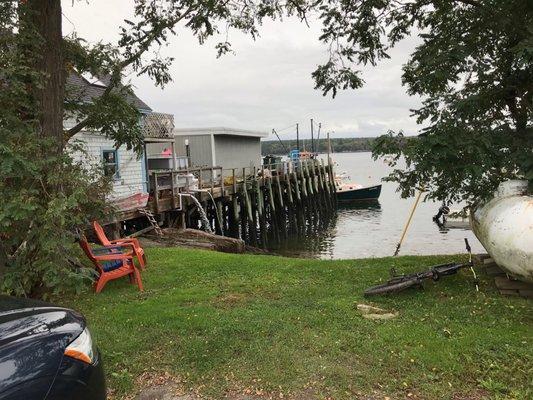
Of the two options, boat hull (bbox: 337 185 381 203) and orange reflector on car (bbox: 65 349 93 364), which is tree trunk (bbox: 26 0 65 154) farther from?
boat hull (bbox: 337 185 381 203)

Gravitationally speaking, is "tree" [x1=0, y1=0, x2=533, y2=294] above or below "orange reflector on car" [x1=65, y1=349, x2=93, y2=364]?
above

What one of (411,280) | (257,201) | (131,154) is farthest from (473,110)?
(257,201)

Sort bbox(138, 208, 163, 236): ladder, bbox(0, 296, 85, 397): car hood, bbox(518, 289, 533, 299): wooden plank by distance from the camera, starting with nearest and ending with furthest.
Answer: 1. bbox(0, 296, 85, 397): car hood
2. bbox(518, 289, 533, 299): wooden plank
3. bbox(138, 208, 163, 236): ladder

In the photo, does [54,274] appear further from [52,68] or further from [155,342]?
[52,68]

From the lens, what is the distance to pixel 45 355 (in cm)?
255

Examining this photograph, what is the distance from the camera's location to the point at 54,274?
4.01 metres

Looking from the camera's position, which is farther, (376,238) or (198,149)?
(198,149)

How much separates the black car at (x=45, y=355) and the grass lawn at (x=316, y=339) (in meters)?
1.24

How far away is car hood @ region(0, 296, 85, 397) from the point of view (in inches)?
93.7

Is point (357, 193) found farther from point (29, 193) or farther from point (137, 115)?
point (29, 193)

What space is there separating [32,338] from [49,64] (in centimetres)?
346

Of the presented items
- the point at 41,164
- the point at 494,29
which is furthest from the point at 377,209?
the point at 41,164

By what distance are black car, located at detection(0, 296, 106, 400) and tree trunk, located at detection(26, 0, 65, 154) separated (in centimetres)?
243

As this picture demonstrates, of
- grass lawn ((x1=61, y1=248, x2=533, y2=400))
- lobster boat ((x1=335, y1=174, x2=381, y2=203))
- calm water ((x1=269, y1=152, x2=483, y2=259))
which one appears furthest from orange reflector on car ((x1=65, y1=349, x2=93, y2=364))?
lobster boat ((x1=335, y1=174, x2=381, y2=203))
